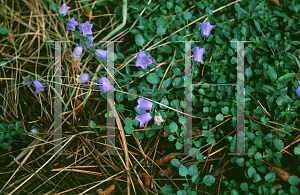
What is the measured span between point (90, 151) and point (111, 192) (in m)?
0.35

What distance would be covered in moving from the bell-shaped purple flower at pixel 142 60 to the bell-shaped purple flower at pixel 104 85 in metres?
0.28

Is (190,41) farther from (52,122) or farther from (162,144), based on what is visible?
(52,122)

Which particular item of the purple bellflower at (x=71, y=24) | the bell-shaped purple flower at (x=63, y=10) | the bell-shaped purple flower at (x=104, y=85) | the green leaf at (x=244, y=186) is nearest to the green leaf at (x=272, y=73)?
the green leaf at (x=244, y=186)

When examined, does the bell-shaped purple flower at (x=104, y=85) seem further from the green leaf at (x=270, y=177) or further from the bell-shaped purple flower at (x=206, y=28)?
the green leaf at (x=270, y=177)

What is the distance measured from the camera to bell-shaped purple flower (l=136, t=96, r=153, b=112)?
5.30 feet

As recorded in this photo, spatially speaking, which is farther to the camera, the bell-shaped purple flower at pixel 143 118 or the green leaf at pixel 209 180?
the bell-shaped purple flower at pixel 143 118

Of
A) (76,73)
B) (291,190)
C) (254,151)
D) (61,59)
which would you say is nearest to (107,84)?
(76,73)

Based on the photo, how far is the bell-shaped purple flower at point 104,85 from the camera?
173 cm

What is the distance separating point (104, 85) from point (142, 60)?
1.23 ft

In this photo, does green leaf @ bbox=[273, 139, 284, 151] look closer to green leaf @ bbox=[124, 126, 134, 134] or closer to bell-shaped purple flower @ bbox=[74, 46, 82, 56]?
green leaf @ bbox=[124, 126, 134, 134]

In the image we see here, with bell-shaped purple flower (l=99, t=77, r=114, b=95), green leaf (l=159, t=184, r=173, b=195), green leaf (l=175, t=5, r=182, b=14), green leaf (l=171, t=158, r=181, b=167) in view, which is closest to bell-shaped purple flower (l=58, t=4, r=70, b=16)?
bell-shaped purple flower (l=99, t=77, r=114, b=95)

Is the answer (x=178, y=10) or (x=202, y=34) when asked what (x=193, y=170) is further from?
(x=178, y=10)

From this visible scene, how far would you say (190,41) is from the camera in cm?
184

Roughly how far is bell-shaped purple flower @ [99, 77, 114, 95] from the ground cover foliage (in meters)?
0.02
